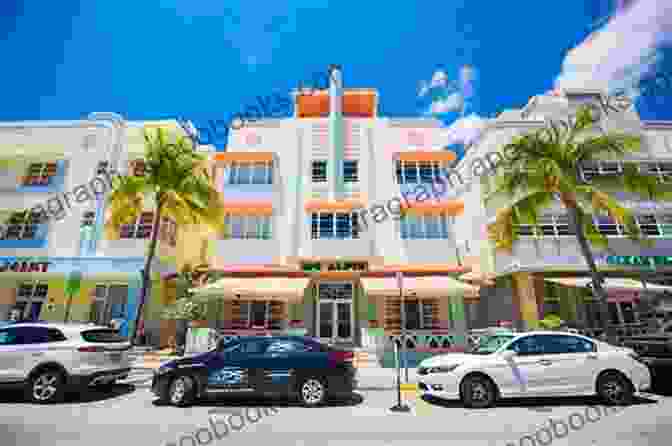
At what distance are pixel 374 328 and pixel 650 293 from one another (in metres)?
13.6

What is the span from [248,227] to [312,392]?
1272 centimetres

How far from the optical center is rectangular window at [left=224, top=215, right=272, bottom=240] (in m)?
19.1

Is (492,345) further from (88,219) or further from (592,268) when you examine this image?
(88,219)

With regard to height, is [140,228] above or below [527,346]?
above

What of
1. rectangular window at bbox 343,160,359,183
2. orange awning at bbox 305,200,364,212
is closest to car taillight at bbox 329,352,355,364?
orange awning at bbox 305,200,364,212

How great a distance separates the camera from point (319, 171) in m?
21.4

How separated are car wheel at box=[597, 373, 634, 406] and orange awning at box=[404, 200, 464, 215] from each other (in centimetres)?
1194

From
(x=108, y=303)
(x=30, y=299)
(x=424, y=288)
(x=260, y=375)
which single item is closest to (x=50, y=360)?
(x=260, y=375)

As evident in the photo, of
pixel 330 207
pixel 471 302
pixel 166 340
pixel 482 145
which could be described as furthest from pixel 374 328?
pixel 482 145

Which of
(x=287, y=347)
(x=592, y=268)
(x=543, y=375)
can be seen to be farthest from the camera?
(x=592, y=268)

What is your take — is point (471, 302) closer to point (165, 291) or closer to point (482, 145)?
point (482, 145)

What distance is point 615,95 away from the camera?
23625 mm

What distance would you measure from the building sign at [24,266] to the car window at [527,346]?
22.1m

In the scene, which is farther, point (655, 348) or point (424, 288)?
point (424, 288)
